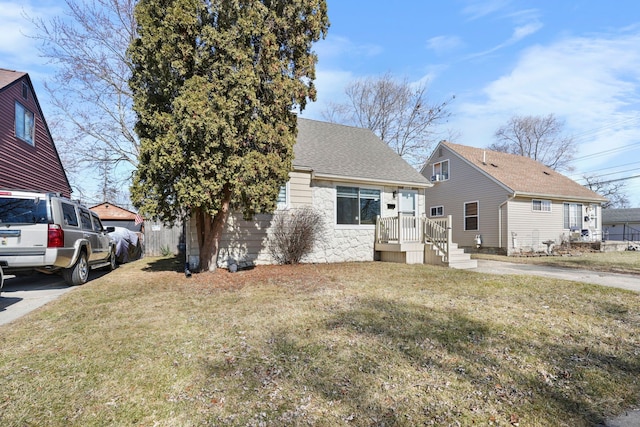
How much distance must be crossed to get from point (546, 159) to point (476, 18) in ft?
87.7

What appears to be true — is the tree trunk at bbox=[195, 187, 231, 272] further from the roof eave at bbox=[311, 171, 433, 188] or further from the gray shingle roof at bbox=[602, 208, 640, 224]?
the gray shingle roof at bbox=[602, 208, 640, 224]

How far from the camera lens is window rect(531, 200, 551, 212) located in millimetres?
16891

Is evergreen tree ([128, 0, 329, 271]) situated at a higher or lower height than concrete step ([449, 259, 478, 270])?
higher

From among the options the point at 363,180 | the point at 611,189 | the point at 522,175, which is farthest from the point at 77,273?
the point at 611,189

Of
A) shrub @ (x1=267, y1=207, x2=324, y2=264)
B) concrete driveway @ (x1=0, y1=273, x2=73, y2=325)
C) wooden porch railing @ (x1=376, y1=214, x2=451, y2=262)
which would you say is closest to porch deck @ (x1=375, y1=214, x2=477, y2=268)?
wooden porch railing @ (x1=376, y1=214, x2=451, y2=262)

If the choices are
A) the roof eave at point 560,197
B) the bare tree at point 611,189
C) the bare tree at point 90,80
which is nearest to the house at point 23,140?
the bare tree at point 90,80

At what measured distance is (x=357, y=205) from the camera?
36.2 ft

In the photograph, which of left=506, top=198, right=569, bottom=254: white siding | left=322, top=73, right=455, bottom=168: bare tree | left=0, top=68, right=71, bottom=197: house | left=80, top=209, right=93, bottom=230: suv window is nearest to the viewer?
left=80, top=209, right=93, bottom=230: suv window

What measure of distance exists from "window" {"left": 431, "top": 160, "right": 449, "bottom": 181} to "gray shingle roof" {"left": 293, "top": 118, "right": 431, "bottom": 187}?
6.81 m

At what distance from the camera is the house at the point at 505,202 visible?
16.2 meters

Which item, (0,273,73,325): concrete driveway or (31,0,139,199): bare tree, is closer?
(0,273,73,325): concrete driveway

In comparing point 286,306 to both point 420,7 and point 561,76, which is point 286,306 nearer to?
point 420,7

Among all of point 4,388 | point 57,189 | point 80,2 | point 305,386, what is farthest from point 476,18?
point 57,189

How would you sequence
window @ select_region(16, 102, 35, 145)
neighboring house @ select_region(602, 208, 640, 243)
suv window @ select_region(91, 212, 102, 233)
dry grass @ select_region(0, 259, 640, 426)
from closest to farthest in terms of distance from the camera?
dry grass @ select_region(0, 259, 640, 426)
suv window @ select_region(91, 212, 102, 233)
window @ select_region(16, 102, 35, 145)
neighboring house @ select_region(602, 208, 640, 243)
